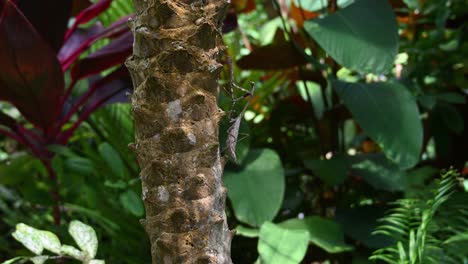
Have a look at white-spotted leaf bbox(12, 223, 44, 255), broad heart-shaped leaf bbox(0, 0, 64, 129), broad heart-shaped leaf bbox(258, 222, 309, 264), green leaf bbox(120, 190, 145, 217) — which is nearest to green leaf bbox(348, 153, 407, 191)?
broad heart-shaped leaf bbox(258, 222, 309, 264)

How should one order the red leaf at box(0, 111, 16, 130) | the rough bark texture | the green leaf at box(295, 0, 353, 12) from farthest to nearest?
the green leaf at box(295, 0, 353, 12)
the red leaf at box(0, 111, 16, 130)
the rough bark texture

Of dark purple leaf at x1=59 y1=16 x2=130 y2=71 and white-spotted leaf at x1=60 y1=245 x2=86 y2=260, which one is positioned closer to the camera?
white-spotted leaf at x1=60 y1=245 x2=86 y2=260

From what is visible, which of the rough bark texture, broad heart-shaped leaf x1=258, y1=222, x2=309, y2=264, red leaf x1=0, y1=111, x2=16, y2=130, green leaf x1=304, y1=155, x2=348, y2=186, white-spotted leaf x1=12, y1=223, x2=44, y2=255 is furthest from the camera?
green leaf x1=304, y1=155, x2=348, y2=186

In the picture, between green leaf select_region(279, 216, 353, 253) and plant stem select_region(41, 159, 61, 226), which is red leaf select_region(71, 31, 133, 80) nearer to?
plant stem select_region(41, 159, 61, 226)

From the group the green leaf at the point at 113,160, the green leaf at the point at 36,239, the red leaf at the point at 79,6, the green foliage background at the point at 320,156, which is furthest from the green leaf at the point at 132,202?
the red leaf at the point at 79,6

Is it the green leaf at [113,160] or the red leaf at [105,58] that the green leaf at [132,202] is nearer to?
the green leaf at [113,160]

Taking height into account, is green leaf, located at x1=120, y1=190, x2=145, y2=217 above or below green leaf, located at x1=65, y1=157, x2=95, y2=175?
below

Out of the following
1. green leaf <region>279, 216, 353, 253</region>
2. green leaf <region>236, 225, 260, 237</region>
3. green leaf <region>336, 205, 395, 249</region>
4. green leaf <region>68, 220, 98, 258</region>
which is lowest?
green leaf <region>336, 205, 395, 249</region>

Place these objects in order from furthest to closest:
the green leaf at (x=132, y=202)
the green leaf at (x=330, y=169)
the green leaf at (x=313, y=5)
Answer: the green leaf at (x=313, y=5) → the green leaf at (x=330, y=169) → the green leaf at (x=132, y=202)
